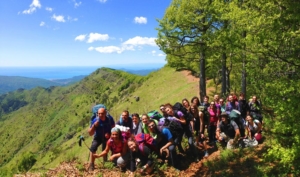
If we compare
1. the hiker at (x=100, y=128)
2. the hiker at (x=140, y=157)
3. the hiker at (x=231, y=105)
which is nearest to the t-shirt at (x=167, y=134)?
the hiker at (x=140, y=157)

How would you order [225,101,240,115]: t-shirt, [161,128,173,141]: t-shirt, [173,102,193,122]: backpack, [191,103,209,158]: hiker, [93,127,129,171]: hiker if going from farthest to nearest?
1. [225,101,240,115]: t-shirt
2. [191,103,209,158]: hiker
3. [173,102,193,122]: backpack
4. [161,128,173,141]: t-shirt
5. [93,127,129,171]: hiker

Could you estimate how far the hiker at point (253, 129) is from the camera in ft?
27.6

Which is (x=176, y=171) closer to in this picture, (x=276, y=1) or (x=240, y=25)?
(x=276, y=1)

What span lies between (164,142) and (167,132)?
37 centimetres

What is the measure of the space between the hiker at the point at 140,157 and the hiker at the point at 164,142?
18.6 inches

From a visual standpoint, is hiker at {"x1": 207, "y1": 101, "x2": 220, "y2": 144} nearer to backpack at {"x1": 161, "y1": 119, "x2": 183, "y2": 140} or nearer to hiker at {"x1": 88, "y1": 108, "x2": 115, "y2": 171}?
backpack at {"x1": 161, "y1": 119, "x2": 183, "y2": 140}

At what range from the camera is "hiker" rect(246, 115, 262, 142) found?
841 centimetres

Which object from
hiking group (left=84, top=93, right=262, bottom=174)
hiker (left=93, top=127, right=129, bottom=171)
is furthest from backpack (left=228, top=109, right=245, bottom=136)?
hiker (left=93, top=127, right=129, bottom=171)

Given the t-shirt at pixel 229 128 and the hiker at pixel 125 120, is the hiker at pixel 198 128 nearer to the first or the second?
the t-shirt at pixel 229 128

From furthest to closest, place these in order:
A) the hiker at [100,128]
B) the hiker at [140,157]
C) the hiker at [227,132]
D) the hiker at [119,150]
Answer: the hiker at [227,132], the hiker at [100,128], the hiker at [119,150], the hiker at [140,157]

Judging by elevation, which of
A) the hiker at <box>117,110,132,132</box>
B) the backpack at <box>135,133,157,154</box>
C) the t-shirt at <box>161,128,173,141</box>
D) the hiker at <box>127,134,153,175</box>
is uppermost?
the hiker at <box>117,110,132,132</box>

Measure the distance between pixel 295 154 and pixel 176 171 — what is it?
3.23m

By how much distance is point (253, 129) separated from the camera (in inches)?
335

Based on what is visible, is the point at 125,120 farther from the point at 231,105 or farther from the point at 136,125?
the point at 231,105
